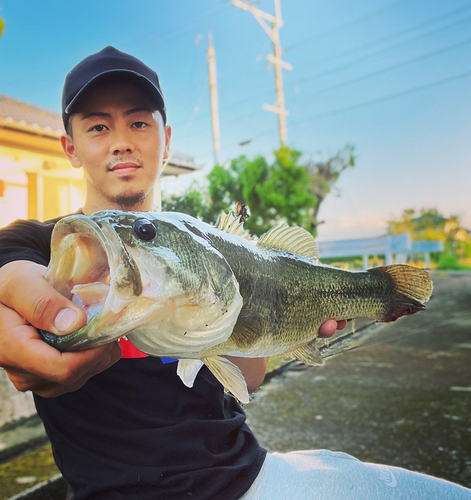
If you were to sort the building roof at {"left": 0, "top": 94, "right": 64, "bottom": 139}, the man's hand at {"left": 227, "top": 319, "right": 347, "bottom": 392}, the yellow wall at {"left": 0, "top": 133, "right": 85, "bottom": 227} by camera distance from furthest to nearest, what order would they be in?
the building roof at {"left": 0, "top": 94, "right": 64, "bottom": 139}
the yellow wall at {"left": 0, "top": 133, "right": 85, "bottom": 227}
the man's hand at {"left": 227, "top": 319, "right": 347, "bottom": 392}

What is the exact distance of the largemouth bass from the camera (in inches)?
27.6

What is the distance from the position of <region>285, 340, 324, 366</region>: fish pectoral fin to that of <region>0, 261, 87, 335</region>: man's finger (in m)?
0.61

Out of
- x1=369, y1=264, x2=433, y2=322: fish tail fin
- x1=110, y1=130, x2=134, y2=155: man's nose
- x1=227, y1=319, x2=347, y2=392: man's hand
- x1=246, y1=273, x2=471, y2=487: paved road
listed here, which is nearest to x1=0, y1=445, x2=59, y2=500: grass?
x1=246, y1=273, x2=471, y2=487: paved road

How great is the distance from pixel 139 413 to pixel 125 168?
67 centimetres

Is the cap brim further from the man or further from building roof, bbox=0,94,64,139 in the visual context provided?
building roof, bbox=0,94,64,139

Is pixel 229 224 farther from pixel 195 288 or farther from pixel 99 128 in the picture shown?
pixel 99 128

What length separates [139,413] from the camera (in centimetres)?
124

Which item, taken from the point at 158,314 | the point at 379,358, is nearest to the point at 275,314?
the point at 158,314

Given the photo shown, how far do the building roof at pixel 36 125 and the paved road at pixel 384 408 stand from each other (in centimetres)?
186

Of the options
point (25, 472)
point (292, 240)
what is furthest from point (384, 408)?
point (292, 240)

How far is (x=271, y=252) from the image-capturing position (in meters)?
1.06

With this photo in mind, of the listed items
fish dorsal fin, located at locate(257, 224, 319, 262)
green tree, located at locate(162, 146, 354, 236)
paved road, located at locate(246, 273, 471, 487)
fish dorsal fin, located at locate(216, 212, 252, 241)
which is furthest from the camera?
paved road, located at locate(246, 273, 471, 487)

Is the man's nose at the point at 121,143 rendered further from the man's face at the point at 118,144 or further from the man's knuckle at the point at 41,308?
the man's knuckle at the point at 41,308

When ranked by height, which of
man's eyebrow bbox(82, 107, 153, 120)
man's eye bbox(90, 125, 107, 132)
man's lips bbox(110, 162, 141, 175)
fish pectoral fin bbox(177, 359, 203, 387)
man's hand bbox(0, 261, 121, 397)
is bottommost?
fish pectoral fin bbox(177, 359, 203, 387)
